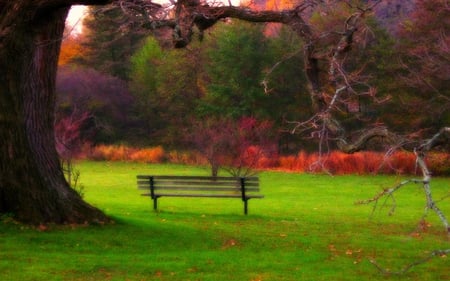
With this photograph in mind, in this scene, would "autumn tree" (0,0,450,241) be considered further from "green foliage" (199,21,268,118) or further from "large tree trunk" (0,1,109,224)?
"green foliage" (199,21,268,118)

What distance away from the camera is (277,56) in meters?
51.0

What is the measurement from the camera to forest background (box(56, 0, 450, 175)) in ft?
131

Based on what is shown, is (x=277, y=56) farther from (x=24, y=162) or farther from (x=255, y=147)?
(x=24, y=162)

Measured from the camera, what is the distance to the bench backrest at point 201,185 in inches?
682

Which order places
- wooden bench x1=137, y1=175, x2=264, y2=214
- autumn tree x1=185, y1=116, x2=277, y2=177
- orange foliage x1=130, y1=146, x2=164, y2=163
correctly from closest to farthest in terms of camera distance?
wooden bench x1=137, y1=175, x2=264, y2=214 < autumn tree x1=185, y1=116, x2=277, y2=177 < orange foliage x1=130, y1=146, x2=164, y2=163

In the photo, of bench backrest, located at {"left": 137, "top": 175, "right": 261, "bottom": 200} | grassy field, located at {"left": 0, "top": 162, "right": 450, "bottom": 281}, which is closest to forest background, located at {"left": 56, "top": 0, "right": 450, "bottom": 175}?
bench backrest, located at {"left": 137, "top": 175, "right": 261, "bottom": 200}

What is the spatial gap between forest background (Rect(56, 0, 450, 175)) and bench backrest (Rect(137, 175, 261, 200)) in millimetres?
A: 14847

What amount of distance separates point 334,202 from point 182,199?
192 inches

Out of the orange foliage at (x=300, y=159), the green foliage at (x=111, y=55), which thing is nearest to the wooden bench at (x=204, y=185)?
the orange foliage at (x=300, y=159)

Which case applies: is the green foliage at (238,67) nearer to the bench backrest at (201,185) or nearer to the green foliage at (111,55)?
the green foliage at (111,55)

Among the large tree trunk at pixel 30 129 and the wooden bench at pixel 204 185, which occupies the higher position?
the large tree trunk at pixel 30 129

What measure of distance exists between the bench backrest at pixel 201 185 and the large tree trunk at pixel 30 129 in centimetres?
514

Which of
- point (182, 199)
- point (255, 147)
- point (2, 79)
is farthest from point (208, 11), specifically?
point (255, 147)

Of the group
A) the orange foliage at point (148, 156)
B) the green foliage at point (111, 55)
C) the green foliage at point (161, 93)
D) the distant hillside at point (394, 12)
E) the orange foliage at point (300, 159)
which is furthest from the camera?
the green foliage at point (111, 55)
